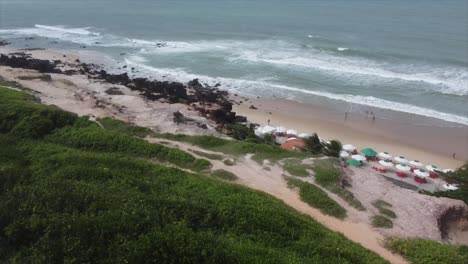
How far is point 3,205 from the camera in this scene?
35.8 ft

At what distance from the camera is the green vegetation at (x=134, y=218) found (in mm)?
9875

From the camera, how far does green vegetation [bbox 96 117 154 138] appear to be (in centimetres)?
2272

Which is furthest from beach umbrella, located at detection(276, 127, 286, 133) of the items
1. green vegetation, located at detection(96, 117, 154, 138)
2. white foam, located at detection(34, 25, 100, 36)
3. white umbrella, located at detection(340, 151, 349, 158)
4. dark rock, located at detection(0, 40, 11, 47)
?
white foam, located at detection(34, 25, 100, 36)

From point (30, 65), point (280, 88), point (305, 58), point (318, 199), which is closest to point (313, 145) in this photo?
point (318, 199)

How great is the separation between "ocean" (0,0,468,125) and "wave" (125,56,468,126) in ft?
0.31

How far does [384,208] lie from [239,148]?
7.77 meters

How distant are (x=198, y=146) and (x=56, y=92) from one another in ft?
53.4

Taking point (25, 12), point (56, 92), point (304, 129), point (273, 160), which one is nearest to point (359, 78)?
point (304, 129)

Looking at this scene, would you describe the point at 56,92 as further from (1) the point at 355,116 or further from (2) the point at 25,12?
(2) the point at 25,12

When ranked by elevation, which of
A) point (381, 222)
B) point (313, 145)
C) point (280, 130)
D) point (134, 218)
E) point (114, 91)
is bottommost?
point (280, 130)

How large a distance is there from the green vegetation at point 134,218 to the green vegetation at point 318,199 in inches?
59.0

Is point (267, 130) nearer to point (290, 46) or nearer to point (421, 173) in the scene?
point (421, 173)

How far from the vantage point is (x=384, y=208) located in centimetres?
1661

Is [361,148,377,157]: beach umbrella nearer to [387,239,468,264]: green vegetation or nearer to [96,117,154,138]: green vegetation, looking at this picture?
[387,239,468,264]: green vegetation
